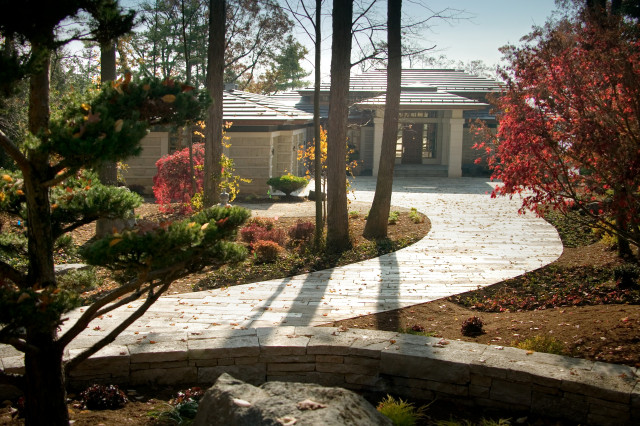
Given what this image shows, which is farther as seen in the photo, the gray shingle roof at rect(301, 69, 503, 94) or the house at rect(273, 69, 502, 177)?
the gray shingle roof at rect(301, 69, 503, 94)

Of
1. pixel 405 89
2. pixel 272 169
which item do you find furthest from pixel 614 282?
pixel 405 89

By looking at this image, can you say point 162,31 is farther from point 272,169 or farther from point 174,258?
point 174,258

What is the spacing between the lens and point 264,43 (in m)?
36.9

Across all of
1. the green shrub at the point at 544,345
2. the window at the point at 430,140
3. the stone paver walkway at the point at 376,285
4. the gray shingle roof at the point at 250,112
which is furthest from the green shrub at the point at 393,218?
the window at the point at 430,140

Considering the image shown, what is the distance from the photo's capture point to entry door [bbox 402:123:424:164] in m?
30.1

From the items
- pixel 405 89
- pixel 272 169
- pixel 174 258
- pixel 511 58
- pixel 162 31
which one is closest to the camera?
pixel 174 258

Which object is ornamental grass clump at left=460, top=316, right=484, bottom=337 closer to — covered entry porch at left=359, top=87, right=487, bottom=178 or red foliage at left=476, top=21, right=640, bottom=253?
red foliage at left=476, top=21, right=640, bottom=253

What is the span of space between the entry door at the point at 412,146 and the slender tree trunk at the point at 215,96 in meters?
18.1

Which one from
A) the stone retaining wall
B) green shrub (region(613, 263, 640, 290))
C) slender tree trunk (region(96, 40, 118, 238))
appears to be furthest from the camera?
slender tree trunk (region(96, 40, 118, 238))

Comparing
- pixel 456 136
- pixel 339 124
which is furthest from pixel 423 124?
pixel 339 124

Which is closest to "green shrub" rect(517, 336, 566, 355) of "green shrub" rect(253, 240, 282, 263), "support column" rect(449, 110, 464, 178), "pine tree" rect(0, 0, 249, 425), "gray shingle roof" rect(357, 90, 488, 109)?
"pine tree" rect(0, 0, 249, 425)

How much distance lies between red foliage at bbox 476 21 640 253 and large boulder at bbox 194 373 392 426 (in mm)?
4375

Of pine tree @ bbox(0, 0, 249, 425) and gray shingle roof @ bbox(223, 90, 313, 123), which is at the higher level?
gray shingle roof @ bbox(223, 90, 313, 123)

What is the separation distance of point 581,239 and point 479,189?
34.7 ft
